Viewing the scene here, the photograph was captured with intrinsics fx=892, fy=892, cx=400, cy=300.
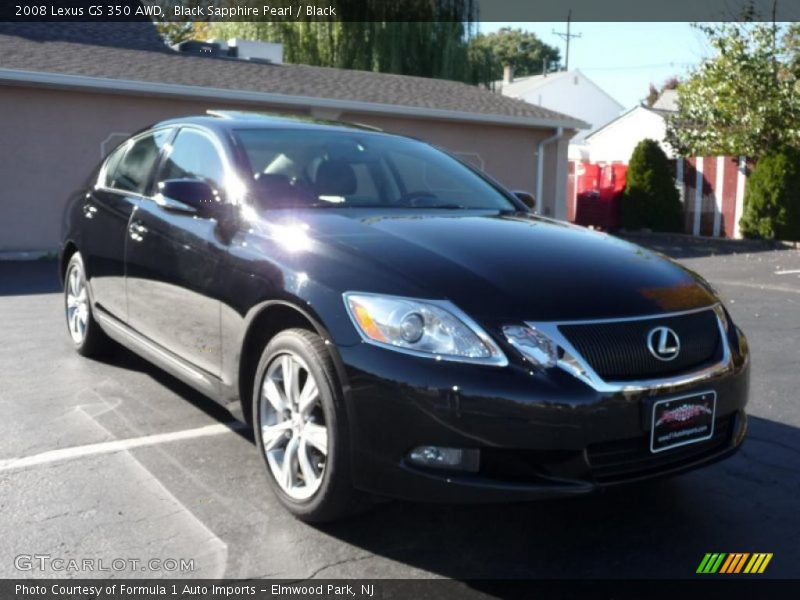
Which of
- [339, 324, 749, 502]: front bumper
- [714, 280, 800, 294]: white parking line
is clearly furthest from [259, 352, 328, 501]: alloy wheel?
[714, 280, 800, 294]: white parking line

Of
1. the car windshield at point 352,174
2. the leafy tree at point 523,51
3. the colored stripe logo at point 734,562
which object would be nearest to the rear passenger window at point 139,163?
the car windshield at point 352,174

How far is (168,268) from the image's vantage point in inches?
181

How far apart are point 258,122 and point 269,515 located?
2.22m

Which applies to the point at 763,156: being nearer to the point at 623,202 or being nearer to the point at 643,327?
the point at 623,202

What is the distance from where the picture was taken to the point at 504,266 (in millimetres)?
3525

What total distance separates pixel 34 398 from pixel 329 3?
2178 cm

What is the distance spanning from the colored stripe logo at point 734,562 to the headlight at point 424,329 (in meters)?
1.12

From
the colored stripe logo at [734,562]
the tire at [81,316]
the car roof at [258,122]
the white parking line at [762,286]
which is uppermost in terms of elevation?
the car roof at [258,122]

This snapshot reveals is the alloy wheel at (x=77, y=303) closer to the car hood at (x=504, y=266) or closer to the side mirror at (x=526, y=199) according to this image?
the car hood at (x=504, y=266)

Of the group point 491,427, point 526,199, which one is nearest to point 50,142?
point 526,199

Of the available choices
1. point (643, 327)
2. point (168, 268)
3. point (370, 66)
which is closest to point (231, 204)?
point (168, 268)

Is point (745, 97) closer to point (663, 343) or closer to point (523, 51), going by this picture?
point (663, 343)

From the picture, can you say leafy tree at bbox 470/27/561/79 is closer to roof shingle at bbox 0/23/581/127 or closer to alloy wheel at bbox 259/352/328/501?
roof shingle at bbox 0/23/581/127

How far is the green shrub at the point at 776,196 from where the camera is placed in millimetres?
18812
